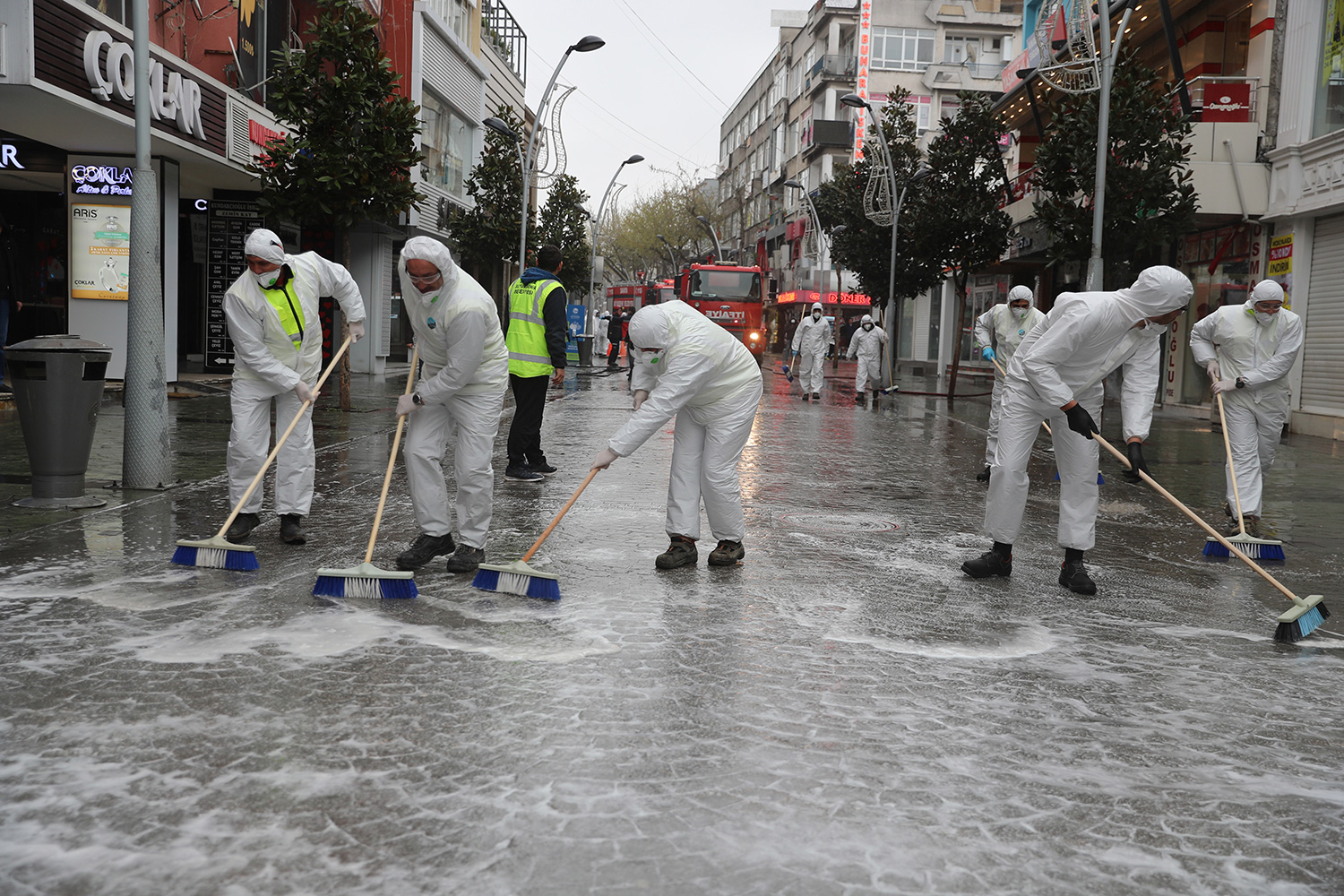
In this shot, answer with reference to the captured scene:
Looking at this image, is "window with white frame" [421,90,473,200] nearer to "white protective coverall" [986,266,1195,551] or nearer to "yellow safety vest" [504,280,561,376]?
"yellow safety vest" [504,280,561,376]

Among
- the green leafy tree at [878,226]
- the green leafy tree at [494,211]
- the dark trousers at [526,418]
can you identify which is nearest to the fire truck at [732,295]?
the green leafy tree at [878,226]

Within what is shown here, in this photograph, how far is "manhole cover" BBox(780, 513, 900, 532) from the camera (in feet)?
26.2

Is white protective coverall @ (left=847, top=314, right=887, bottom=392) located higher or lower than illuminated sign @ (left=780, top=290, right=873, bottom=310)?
lower

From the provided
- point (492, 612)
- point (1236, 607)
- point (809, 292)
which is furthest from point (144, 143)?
point (809, 292)

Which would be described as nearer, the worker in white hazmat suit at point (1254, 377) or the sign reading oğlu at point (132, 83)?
the worker in white hazmat suit at point (1254, 377)

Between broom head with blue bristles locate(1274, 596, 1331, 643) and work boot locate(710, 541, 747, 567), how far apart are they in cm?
264

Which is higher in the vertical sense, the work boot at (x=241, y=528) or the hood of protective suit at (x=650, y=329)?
the hood of protective suit at (x=650, y=329)

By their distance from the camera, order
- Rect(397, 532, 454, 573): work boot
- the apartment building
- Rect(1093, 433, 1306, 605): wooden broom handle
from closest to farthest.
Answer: Rect(1093, 433, 1306, 605): wooden broom handle
Rect(397, 532, 454, 573): work boot
the apartment building

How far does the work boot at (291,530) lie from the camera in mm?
6586

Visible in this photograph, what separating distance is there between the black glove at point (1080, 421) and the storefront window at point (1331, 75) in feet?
46.7

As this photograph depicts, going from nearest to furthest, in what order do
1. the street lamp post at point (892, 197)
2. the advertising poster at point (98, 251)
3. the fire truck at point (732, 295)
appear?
the advertising poster at point (98, 251)
the street lamp post at point (892, 197)
the fire truck at point (732, 295)

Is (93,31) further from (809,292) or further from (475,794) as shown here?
(809,292)

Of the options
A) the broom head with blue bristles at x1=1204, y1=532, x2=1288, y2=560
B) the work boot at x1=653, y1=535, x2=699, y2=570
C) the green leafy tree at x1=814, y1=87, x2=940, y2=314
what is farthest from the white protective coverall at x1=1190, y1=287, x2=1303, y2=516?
the green leafy tree at x1=814, y1=87, x2=940, y2=314

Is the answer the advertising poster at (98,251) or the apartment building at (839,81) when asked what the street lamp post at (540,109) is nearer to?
the advertising poster at (98,251)
